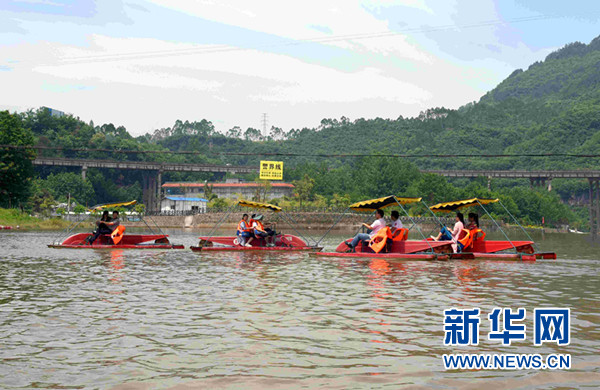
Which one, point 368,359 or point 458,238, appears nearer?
point 368,359

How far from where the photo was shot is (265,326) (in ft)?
38.1

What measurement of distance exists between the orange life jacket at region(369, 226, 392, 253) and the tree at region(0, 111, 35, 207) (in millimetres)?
58697

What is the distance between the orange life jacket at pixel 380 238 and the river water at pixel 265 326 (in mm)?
4419

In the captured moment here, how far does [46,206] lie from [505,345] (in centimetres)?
11336

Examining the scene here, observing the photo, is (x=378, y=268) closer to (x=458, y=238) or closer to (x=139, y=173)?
(x=458, y=238)

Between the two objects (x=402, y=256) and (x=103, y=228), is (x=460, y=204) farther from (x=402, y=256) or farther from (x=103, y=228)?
(x=103, y=228)

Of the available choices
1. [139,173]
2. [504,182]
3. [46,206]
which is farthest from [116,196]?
[504,182]

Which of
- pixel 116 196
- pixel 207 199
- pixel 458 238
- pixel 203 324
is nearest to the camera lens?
pixel 203 324

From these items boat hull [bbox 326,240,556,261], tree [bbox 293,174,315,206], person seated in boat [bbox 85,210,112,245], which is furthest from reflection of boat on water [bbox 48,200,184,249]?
tree [bbox 293,174,315,206]

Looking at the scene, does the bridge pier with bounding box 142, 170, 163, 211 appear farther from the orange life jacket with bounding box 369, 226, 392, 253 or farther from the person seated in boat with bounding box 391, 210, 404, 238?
the orange life jacket with bounding box 369, 226, 392, 253

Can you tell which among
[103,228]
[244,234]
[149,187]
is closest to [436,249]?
[244,234]

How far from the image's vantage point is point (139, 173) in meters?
181

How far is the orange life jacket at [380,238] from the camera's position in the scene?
27.0m

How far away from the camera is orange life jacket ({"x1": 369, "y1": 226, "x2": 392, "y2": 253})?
88.6ft
